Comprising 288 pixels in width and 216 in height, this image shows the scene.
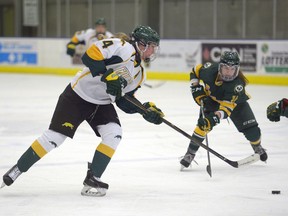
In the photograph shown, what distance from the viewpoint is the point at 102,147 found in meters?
4.31

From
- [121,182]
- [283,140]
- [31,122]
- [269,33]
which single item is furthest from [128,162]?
[269,33]

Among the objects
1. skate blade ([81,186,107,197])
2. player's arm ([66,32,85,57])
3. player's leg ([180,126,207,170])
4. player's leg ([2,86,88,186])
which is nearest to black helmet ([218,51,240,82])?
player's leg ([180,126,207,170])

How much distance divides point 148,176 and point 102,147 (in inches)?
32.4

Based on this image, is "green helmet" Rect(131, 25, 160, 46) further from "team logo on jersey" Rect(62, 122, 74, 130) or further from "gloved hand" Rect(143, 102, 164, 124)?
"team logo on jersey" Rect(62, 122, 74, 130)

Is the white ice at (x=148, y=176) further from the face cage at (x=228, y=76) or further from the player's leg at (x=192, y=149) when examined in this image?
the face cage at (x=228, y=76)

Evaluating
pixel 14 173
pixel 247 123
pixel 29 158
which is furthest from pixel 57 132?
pixel 247 123

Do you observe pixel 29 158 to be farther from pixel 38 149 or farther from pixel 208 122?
pixel 208 122

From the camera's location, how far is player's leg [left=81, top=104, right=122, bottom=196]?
4305mm

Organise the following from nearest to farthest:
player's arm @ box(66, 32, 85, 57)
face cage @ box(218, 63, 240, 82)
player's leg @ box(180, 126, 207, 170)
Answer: face cage @ box(218, 63, 240, 82) → player's leg @ box(180, 126, 207, 170) → player's arm @ box(66, 32, 85, 57)

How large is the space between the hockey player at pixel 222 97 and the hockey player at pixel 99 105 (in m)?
0.86

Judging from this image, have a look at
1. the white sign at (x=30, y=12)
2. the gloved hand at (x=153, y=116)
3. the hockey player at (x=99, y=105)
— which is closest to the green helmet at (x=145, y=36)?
the hockey player at (x=99, y=105)

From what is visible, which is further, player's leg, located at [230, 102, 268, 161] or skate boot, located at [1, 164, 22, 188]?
player's leg, located at [230, 102, 268, 161]

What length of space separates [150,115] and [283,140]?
2.67 m

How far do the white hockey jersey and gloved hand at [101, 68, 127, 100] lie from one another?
8 cm
